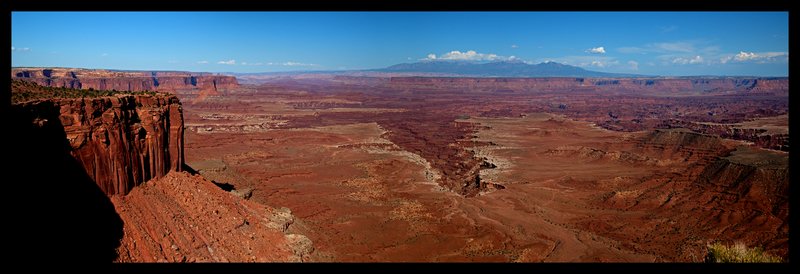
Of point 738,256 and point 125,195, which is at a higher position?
point 125,195

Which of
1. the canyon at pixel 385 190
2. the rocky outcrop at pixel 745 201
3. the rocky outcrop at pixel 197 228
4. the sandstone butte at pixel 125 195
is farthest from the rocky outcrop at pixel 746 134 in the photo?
the sandstone butte at pixel 125 195

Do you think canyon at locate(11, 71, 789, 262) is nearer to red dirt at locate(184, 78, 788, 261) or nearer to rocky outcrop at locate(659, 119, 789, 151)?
red dirt at locate(184, 78, 788, 261)

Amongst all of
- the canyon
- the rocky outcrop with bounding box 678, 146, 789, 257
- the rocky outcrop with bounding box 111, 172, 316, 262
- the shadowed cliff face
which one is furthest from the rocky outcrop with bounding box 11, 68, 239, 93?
the rocky outcrop with bounding box 678, 146, 789, 257

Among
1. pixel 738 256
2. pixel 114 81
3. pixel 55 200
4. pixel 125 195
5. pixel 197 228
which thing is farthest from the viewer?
pixel 114 81

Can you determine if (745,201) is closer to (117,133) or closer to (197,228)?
(197,228)

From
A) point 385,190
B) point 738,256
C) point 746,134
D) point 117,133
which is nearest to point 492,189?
point 385,190
